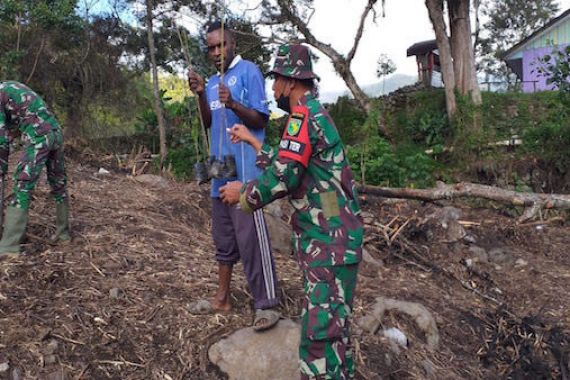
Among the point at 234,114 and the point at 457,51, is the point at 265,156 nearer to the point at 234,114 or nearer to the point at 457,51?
the point at 234,114

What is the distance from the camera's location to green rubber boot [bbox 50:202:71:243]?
4824 millimetres

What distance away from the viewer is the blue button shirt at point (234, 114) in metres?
3.44

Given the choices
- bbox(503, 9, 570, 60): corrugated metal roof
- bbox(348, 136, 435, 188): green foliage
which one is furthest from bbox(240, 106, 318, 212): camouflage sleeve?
bbox(503, 9, 570, 60): corrugated metal roof

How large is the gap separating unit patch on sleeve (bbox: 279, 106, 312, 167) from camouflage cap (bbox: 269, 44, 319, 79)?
0.21 meters

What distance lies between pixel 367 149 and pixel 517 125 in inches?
171

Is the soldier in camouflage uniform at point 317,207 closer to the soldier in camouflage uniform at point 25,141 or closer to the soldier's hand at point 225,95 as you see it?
the soldier's hand at point 225,95

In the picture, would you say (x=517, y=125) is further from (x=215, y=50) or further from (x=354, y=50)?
(x=215, y=50)

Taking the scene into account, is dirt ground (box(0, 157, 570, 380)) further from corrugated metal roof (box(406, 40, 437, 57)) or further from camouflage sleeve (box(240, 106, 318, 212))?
corrugated metal roof (box(406, 40, 437, 57))

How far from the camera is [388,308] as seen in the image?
4.58 metres

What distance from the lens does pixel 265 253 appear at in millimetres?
3506

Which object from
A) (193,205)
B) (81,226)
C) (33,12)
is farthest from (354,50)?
(81,226)

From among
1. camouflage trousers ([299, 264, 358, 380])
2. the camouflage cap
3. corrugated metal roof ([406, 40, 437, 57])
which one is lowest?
camouflage trousers ([299, 264, 358, 380])

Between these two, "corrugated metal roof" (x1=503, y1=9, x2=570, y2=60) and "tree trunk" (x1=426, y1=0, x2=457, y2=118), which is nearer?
"tree trunk" (x1=426, y1=0, x2=457, y2=118)

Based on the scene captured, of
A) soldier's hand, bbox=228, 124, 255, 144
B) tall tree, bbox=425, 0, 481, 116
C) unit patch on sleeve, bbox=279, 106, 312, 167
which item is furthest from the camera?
tall tree, bbox=425, 0, 481, 116
